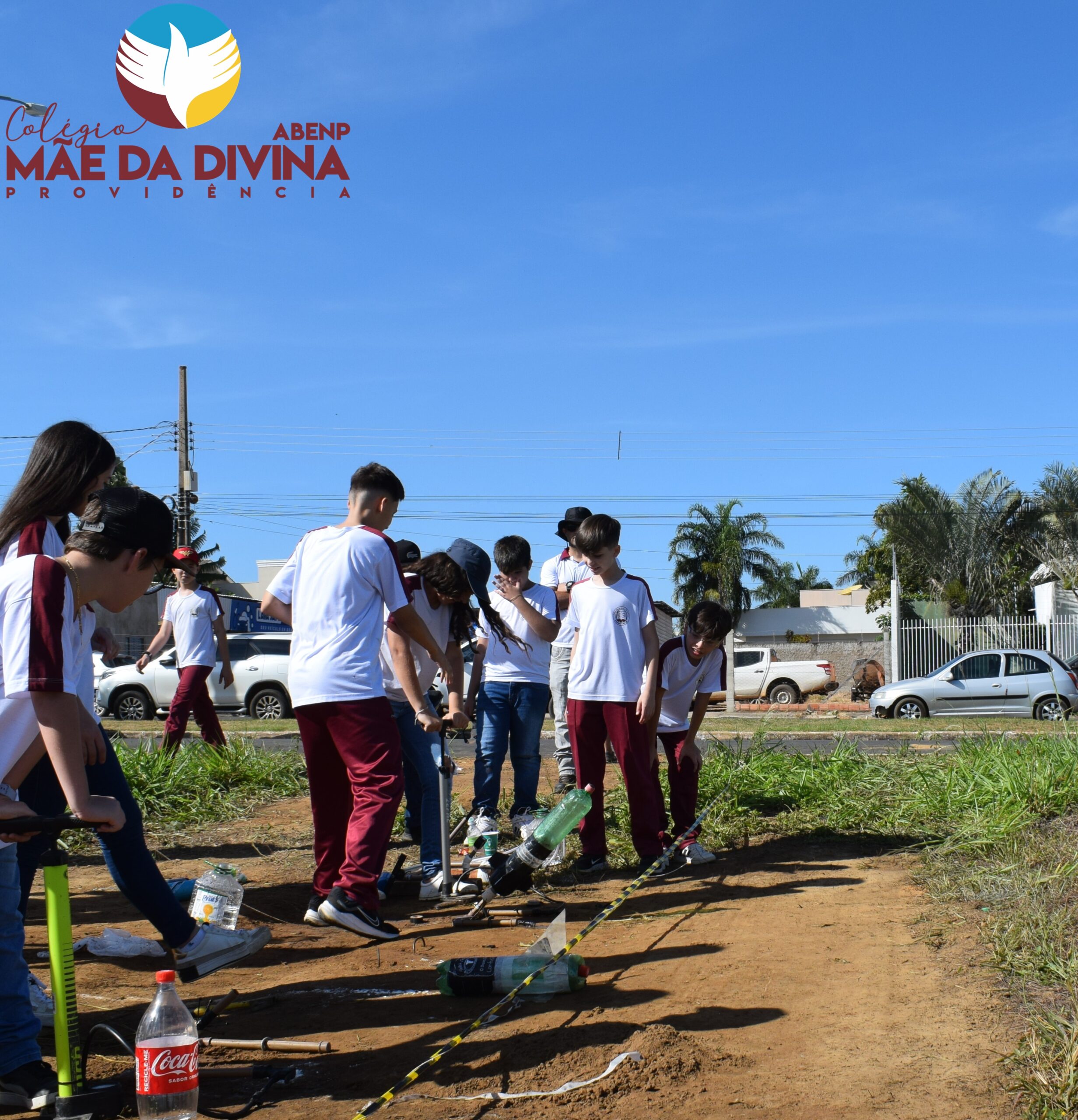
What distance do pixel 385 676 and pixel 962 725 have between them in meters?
11.2

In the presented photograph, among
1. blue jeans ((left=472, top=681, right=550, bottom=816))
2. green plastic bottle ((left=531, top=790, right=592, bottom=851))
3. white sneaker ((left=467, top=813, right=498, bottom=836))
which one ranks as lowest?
white sneaker ((left=467, top=813, right=498, bottom=836))

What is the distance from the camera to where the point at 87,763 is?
3.76 m

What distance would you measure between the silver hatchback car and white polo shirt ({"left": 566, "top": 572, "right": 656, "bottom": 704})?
15420mm

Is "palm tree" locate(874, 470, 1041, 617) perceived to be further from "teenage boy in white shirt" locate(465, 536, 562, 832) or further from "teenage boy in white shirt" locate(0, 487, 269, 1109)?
"teenage boy in white shirt" locate(0, 487, 269, 1109)

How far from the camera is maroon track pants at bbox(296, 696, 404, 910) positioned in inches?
185

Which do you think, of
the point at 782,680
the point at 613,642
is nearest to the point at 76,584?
the point at 613,642

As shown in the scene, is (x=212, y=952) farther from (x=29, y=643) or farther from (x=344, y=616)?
(x=29, y=643)

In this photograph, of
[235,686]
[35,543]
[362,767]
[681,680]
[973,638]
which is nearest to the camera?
[35,543]

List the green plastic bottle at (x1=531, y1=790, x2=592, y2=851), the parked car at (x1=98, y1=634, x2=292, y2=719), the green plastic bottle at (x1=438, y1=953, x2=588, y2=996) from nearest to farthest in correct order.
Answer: the green plastic bottle at (x1=438, y1=953, x2=588, y2=996)
the green plastic bottle at (x1=531, y1=790, x2=592, y2=851)
the parked car at (x1=98, y1=634, x2=292, y2=719)

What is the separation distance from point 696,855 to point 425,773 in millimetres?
1721

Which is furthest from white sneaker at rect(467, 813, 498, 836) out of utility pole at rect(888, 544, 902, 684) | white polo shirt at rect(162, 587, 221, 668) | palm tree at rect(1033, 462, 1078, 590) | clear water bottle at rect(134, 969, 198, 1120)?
palm tree at rect(1033, 462, 1078, 590)

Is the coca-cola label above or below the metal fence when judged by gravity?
below

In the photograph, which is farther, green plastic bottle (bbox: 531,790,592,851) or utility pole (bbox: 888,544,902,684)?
utility pole (bbox: 888,544,902,684)

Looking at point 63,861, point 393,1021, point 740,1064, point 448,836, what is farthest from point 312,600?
point 740,1064
